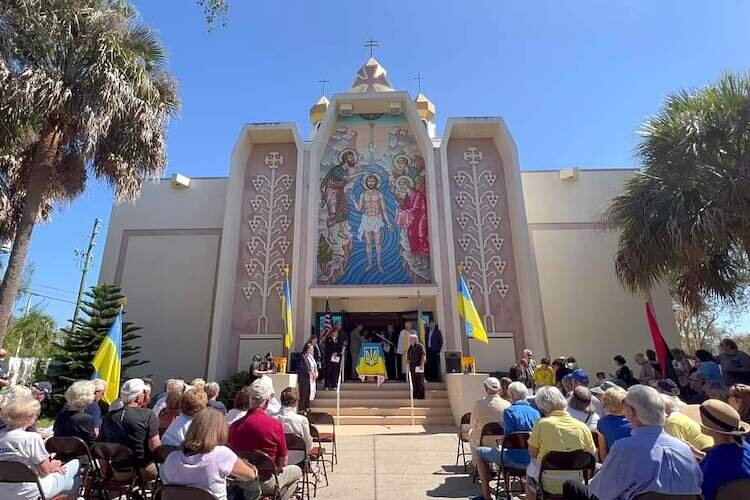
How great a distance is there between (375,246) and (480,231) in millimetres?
3465

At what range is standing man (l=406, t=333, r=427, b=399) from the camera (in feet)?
34.6

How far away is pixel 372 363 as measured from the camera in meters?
11.5

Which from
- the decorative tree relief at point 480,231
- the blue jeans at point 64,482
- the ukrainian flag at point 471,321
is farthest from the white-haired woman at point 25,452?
the decorative tree relief at point 480,231

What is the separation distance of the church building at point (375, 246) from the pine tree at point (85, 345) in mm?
1935

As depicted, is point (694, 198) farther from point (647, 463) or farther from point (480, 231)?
point (647, 463)

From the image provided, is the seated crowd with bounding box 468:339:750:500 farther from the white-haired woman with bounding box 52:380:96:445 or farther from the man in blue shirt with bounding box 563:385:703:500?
the white-haired woman with bounding box 52:380:96:445

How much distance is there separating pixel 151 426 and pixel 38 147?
673cm

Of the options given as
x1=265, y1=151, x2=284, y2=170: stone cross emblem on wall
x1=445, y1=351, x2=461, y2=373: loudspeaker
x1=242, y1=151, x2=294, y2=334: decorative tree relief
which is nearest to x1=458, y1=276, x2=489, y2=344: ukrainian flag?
x1=445, y1=351, x2=461, y2=373: loudspeaker

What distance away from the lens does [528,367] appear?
1006cm

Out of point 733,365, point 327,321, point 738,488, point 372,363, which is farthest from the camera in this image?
point 327,321

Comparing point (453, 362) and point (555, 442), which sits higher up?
point (453, 362)

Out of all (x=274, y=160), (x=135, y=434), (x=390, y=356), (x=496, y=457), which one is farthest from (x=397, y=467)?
(x=274, y=160)

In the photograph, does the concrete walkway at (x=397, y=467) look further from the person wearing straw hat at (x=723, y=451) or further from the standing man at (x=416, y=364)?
the person wearing straw hat at (x=723, y=451)

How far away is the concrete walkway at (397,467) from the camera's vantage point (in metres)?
4.98
